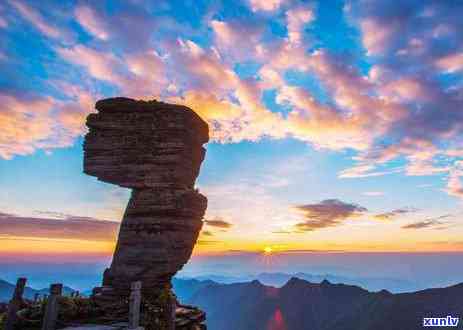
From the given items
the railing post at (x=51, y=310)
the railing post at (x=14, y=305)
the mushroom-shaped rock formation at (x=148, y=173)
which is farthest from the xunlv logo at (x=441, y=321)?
the railing post at (x=14, y=305)

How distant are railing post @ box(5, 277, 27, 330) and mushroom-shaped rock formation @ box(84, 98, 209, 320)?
678 cm

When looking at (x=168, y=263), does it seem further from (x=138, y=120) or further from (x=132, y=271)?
(x=138, y=120)

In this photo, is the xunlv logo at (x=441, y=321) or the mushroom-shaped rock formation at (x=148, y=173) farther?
the xunlv logo at (x=441, y=321)

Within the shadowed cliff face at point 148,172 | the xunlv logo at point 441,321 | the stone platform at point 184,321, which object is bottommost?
the xunlv logo at point 441,321

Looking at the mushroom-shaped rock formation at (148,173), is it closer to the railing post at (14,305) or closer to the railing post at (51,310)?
the railing post at (14,305)

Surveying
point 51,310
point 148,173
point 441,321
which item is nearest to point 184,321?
point 51,310

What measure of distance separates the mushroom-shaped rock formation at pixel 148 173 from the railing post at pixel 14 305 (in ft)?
22.2

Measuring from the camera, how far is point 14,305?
20859 mm

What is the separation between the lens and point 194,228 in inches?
1167

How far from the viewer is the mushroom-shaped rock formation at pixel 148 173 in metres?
27.6

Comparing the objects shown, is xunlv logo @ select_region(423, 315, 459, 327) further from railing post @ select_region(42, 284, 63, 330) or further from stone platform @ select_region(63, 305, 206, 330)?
railing post @ select_region(42, 284, 63, 330)

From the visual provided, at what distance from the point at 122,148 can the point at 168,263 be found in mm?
9029

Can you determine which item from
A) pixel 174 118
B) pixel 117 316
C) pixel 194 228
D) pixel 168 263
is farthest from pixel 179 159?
pixel 117 316

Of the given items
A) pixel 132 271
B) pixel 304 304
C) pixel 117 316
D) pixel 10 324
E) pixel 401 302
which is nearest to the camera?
pixel 10 324
